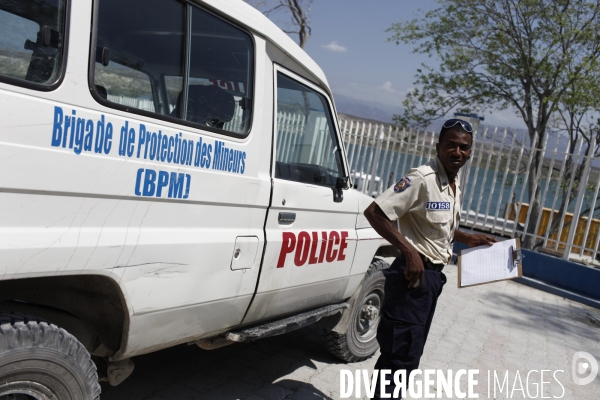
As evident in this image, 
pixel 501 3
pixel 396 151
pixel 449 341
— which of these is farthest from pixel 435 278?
pixel 501 3

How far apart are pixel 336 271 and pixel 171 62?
1907 mm

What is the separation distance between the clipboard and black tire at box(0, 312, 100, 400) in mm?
2191

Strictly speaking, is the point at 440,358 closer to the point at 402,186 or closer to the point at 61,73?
the point at 402,186

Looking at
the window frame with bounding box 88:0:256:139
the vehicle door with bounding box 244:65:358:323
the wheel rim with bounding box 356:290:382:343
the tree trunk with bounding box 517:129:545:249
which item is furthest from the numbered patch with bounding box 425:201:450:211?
the tree trunk with bounding box 517:129:545:249

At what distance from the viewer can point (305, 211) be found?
354 cm

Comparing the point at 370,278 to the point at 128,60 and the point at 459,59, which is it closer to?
the point at 128,60

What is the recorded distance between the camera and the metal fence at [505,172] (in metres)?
9.09

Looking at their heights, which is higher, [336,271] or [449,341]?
[336,271]

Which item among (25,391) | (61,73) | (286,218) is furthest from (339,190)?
(25,391)

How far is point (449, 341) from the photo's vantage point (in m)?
5.70

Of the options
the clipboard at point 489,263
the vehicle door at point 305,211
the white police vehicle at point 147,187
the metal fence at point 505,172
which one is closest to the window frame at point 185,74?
the white police vehicle at point 147,187

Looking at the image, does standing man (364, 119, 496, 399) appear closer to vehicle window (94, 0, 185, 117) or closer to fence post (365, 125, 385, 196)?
vehicle window (94, 0, 185, 117)

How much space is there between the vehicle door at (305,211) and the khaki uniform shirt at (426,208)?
57 cm

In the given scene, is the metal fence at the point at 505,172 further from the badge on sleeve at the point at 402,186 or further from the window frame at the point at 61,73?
the window frame at the point at 61,73
